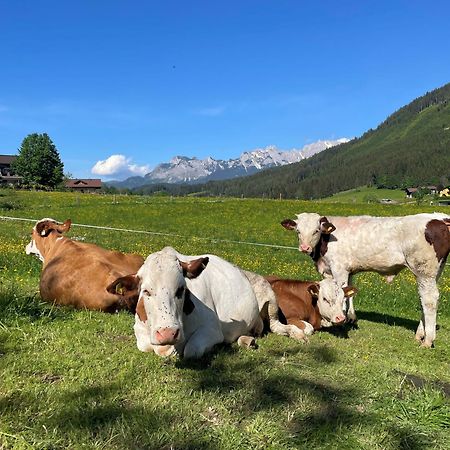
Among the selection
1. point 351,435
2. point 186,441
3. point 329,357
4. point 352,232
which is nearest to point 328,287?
point 352,232

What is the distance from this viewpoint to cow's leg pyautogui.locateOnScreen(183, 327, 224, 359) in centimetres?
601

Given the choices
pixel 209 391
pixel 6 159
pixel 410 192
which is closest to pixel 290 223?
pixel 209 391

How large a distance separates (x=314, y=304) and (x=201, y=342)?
4.20m

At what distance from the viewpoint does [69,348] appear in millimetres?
6016

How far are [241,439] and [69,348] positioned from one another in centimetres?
286

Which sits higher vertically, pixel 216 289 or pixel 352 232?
pixel 352 232

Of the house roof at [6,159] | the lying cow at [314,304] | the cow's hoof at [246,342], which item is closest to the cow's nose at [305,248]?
the lying cow at [314,304]

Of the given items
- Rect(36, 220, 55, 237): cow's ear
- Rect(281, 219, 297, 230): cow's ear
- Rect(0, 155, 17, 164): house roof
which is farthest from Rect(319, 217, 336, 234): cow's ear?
Rect(0, 155, 17, 164): house roof

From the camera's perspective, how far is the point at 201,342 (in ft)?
20.3

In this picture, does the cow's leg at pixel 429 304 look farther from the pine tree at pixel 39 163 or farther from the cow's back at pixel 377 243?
the pine tree at pixel 39 163

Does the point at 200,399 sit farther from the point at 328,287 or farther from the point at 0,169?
the point at 0,169

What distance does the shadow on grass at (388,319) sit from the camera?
37.7 feet

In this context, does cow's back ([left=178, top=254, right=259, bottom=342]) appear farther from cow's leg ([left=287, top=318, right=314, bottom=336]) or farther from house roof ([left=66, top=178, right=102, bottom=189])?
house roof ([left=66, top=178, right=102, bottom=189])

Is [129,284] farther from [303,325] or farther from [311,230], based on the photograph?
[311,230]
